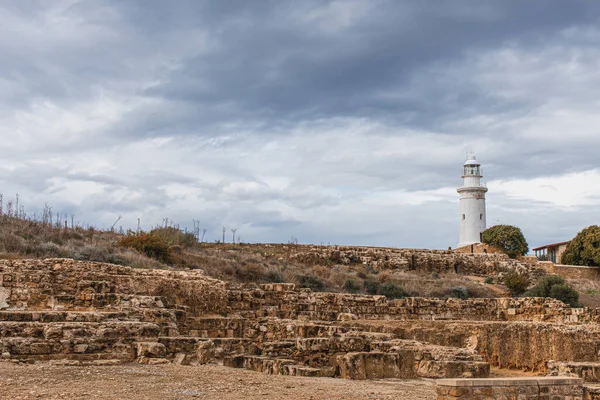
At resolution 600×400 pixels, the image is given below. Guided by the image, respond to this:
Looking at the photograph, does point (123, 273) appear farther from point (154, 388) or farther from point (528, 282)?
point (528, 282)

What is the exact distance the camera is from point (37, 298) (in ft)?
52.7

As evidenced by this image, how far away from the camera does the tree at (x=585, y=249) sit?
45406 mm

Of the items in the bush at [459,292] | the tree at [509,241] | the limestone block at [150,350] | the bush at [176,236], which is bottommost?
the limestone block at [150,350]

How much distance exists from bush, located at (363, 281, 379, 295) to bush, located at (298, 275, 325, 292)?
221 centimetres

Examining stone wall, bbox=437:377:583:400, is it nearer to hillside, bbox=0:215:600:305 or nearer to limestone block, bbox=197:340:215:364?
limestone block, bbox=197:340:215:364

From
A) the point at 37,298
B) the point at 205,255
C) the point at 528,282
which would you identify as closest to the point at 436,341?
the point at 37,298

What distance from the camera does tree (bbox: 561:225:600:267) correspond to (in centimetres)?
4541

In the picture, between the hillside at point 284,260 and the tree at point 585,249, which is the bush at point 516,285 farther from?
the tree at point 585,249

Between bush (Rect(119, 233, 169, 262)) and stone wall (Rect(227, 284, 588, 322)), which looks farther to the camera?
bush (Rect(119, 233, 169, 262))

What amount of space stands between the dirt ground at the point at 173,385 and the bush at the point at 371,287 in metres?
19.7

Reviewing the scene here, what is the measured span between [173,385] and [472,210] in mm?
44345

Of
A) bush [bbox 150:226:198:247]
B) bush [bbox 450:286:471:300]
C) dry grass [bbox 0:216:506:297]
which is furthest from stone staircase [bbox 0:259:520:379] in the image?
bush [bbox 150:226:198:247]

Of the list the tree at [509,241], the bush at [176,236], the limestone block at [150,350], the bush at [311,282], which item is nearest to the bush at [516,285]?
the bush at [311,282]

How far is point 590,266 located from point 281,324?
35.0 meters
